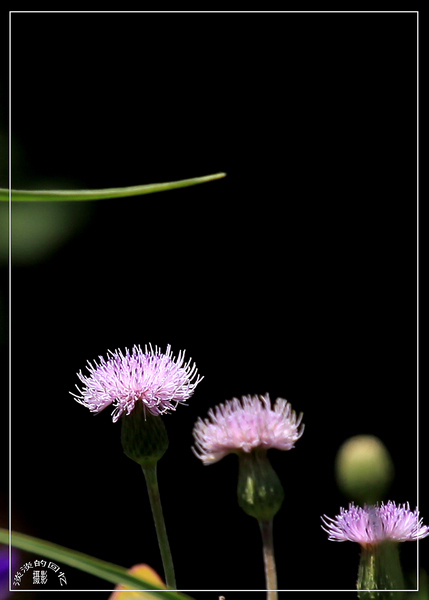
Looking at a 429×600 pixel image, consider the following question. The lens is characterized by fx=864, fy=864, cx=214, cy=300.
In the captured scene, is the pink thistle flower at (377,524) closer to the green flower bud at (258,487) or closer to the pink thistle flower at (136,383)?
the green flower bud at (258,487)

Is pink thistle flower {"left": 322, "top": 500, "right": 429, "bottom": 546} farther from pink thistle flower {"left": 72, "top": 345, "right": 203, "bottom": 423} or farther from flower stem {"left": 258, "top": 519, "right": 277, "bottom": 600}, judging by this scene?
pink thistle flower {"left": 72, "top": 345, "right": 203, "bottom": 423}

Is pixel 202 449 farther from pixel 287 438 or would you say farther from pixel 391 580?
pixel 391 580

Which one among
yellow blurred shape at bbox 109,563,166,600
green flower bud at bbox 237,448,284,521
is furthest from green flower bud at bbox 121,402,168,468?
yellow blurred shape at bbox 109,563,166,600

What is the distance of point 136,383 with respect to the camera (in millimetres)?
1134

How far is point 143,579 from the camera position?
68 cm

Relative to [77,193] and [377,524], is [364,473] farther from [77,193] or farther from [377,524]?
[77,193]

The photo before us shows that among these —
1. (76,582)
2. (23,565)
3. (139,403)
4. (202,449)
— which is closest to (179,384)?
(139,403)

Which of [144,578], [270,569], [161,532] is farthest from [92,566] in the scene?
[161,532]

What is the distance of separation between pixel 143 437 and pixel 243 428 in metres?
0.30

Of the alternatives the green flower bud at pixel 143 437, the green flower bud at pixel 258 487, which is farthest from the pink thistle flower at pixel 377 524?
the green flower bud at pixel 143 437

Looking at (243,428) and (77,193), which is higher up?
(77,193)

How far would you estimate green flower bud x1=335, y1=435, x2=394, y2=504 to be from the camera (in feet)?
2.21

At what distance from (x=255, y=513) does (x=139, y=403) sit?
33cm

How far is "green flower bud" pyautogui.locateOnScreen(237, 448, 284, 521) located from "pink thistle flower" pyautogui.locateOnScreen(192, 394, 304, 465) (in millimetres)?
46
